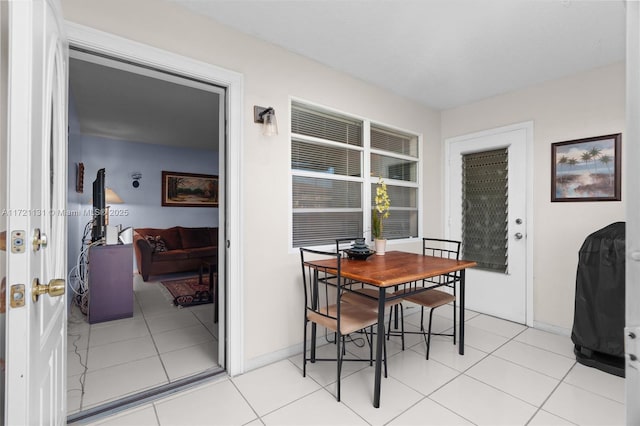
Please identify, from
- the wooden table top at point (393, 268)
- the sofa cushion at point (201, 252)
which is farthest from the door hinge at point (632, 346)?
the sofa cushion at point (201, 252)

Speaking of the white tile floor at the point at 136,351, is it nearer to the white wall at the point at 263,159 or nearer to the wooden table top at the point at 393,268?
the white wall at the point at 263,159

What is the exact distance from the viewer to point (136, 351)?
8.45ft

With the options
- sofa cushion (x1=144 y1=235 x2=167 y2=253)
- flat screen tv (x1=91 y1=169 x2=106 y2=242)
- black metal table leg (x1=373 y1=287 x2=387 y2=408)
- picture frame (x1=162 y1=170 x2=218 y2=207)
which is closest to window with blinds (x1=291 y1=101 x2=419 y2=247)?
black metal table leg (x1=373 y1=287 x2=387 y2=408)

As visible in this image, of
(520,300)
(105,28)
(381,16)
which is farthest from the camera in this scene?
(520,300)

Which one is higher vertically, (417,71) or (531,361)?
(417,71)

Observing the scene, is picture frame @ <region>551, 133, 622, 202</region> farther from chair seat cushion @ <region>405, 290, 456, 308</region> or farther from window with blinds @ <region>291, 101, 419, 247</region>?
chair seat cushion @ <region>405, 290, 456, 308</region>

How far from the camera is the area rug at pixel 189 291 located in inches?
154

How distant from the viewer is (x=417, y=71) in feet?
9.42

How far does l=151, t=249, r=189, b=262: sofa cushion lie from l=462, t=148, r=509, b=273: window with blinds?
15.3ft

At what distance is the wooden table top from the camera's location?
189 centimetres

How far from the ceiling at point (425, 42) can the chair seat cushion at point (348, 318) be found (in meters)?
2.09

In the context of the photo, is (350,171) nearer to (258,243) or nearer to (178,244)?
(258,243)

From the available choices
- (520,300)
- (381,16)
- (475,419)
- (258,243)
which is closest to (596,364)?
(520,300)

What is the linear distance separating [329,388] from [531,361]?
1.72 m
